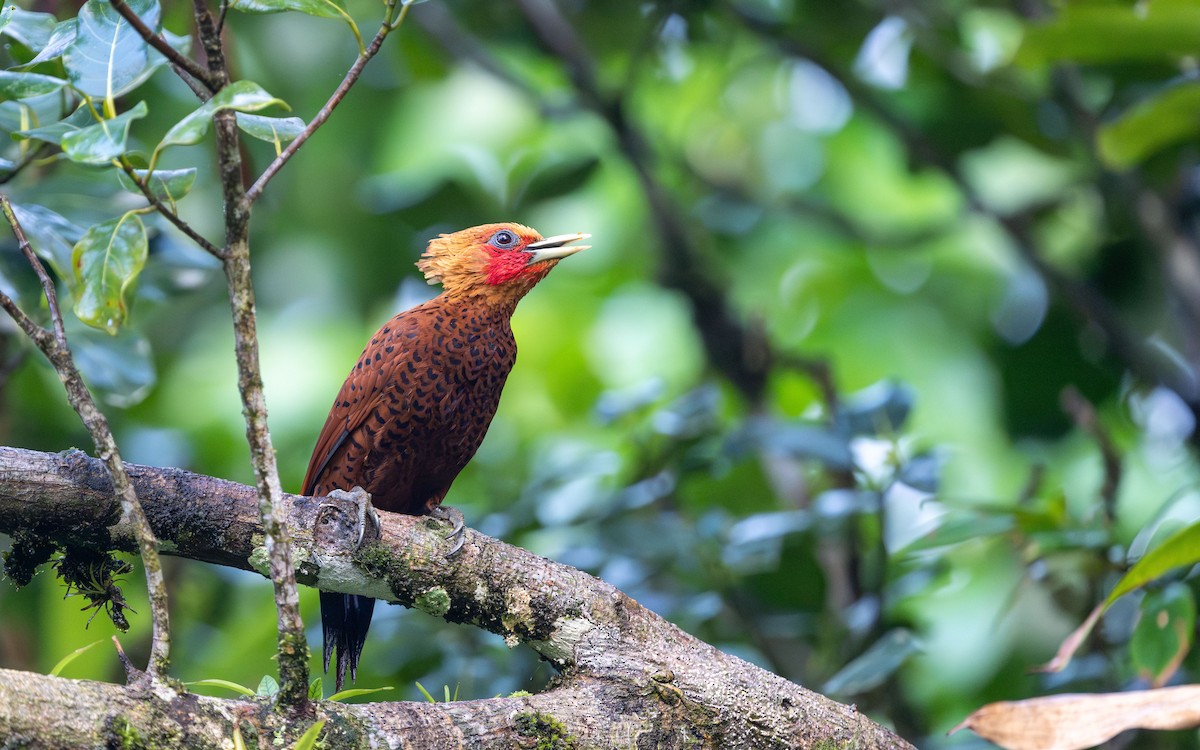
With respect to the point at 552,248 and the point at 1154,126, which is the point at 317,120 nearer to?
the point at 552,248

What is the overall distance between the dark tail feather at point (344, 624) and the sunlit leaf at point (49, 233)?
965mm

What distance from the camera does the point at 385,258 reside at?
4938mm

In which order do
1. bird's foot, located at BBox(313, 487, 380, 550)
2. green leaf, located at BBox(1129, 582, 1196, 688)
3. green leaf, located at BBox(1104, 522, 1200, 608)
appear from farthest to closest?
green leaf, located at BBox(1129, 582, 1196, 688) → green leaf, located at BBox(1104, 522, 1200, 608) → bird's foot, located at BBox(313, 487, 380, 550)

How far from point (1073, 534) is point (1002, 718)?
1.04m

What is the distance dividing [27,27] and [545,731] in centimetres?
139

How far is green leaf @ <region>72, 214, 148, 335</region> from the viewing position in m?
1.52

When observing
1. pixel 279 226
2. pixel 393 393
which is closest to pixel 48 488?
pixel 393 393

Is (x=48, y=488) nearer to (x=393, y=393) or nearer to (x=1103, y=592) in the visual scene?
(x=393, y=393)

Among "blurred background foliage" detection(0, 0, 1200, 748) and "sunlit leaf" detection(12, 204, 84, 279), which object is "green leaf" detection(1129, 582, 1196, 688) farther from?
"sunlit leaf" detection(12, 204, 84, 279)

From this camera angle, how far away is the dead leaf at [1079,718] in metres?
1.96

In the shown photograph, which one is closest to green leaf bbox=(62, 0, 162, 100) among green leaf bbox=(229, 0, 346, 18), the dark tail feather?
green leaf bbox=(229, 0, 346, 18)

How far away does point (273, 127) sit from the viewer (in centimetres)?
155

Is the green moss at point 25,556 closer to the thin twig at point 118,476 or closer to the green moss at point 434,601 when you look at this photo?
the thin twig at point 118,476

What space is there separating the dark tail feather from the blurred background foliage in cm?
57
